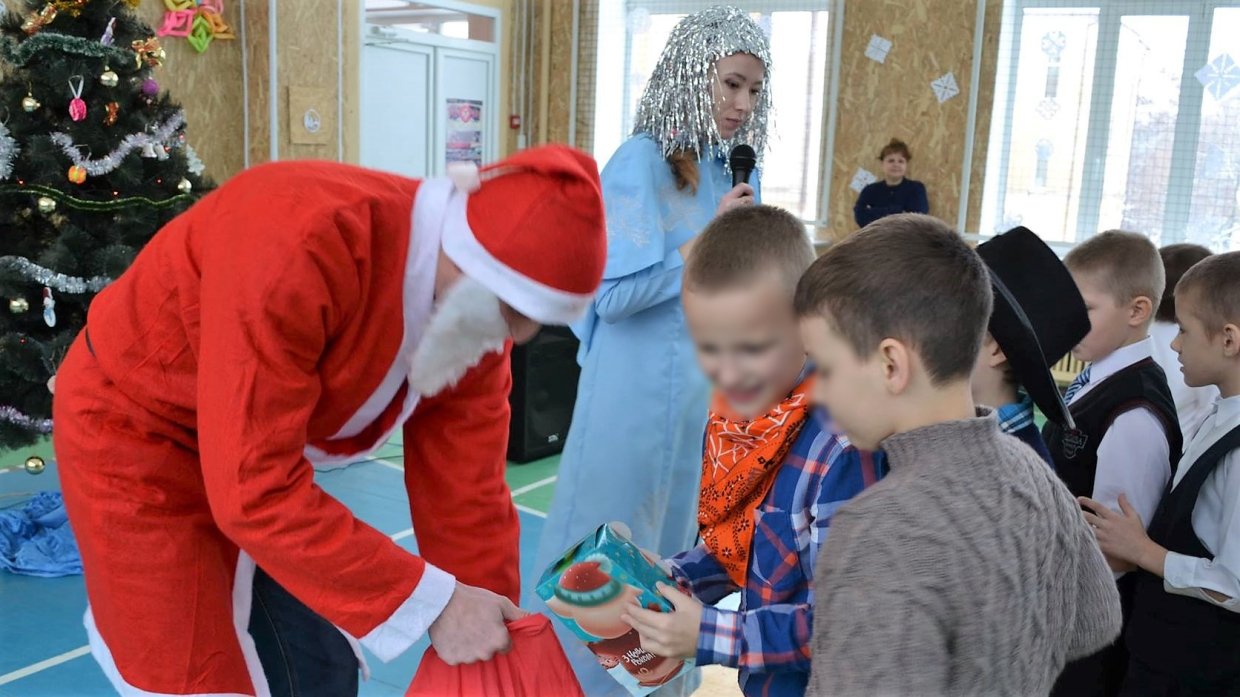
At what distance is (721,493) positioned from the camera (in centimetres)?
145

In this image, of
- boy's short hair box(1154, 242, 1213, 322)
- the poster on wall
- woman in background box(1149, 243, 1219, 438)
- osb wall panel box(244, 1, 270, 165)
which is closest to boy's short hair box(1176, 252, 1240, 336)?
woman in background box(1149, 243, 1219, 438)

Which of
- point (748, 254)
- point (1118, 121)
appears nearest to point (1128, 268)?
point (748, 254)

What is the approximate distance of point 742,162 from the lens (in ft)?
7.41

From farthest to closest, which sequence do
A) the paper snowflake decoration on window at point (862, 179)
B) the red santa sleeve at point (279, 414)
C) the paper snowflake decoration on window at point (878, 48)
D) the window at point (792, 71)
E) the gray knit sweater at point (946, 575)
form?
1. the window at point (792, 71)
2. the paper snowflake decoration on window at point (862, 179)
3. the paper snowflake decoration on window at point (878, 48)
4. the red santa sleeve at point (279, 414)
5. the gray knit sweater at point (946, 575)

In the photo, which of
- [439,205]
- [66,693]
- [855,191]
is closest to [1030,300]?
[439,205]

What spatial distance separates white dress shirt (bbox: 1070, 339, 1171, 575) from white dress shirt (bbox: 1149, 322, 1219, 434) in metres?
0.46

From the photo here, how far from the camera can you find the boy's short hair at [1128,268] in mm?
2145

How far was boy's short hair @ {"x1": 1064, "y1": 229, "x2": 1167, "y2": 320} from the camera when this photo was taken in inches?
84.4

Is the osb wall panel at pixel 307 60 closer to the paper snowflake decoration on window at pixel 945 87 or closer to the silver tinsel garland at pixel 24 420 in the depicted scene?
the silver tinsel garland at pixel 24 420

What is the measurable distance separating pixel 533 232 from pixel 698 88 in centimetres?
111

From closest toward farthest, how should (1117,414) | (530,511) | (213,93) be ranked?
(1117,414) → (530,511) → (213,93)

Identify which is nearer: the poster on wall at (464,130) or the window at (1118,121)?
the window at (1118,121)

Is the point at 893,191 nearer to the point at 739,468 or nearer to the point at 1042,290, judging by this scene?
the point at 1042,290

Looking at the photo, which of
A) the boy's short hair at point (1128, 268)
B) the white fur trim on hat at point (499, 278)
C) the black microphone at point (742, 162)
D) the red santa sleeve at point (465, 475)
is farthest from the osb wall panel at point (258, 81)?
the white fur trim on hat at point (499, 278)
